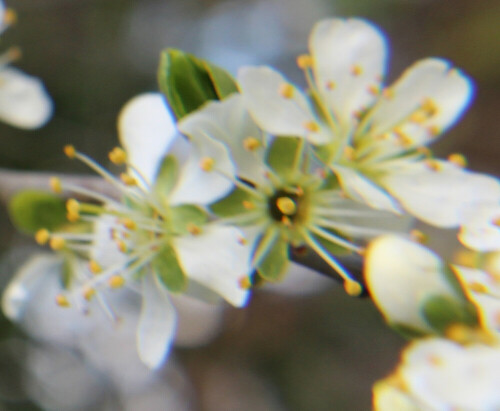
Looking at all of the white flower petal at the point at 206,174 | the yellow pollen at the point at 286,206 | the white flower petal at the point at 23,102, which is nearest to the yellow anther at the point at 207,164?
the white flower petal at the point at 206,174

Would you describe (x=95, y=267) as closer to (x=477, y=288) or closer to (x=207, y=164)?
(x=207, y=164)

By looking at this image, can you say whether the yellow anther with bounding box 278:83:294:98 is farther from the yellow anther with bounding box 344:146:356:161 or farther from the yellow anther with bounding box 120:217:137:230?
the yellow anther with bounding box 120:217:137:230

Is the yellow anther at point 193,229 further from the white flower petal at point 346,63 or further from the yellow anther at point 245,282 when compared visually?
the white flower petal at point 346,63

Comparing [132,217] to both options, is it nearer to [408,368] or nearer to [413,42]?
[408,368]

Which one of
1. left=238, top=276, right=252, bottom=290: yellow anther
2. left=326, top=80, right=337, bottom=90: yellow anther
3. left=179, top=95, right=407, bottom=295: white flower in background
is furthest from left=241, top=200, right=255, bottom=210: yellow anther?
left=326, top=80, right=337, bottom=90: yellow anther

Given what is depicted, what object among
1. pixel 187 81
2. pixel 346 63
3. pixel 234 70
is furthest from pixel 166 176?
pixel 234 70

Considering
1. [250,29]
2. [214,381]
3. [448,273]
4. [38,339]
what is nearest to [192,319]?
[214,381]
